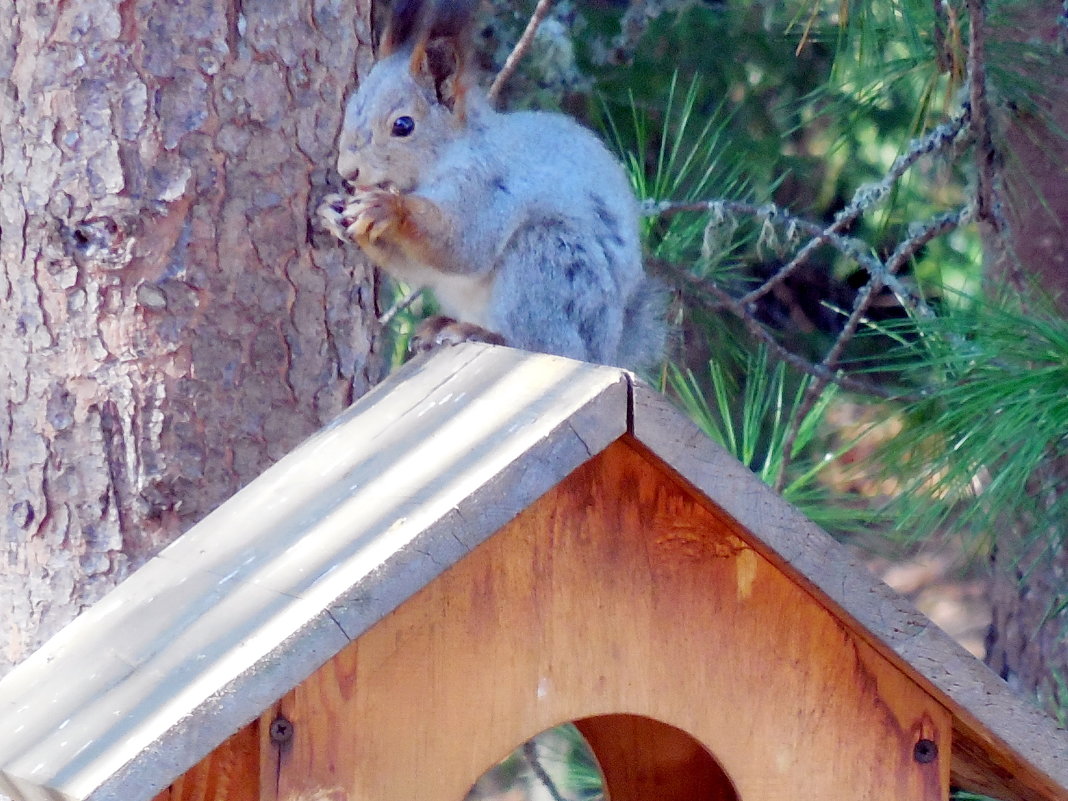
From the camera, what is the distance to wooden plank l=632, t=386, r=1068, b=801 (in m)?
0.93

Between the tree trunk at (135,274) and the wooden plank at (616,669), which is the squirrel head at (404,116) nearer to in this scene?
the tree trunk at (135,274)

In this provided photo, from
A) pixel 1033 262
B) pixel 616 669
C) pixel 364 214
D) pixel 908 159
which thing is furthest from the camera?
pixel 1033 262

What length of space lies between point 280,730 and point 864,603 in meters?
0.41

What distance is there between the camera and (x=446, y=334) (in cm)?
141

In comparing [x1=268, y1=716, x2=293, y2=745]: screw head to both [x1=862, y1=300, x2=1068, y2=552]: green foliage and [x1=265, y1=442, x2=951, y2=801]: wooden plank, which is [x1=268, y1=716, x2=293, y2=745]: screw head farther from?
[x1=862, y1=300, x2=1068, y2=552]: green foliage

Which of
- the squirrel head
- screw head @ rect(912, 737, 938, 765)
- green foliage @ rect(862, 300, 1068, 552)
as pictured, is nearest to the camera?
screw head @ rect(912, 737, 938, 765)

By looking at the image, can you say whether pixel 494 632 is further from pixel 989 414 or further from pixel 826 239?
pixel 826 239

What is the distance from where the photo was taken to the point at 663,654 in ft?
3.44

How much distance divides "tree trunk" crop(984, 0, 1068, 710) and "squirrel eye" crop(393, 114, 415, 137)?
82cm

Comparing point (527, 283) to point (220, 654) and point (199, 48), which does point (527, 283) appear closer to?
point (199, 48)

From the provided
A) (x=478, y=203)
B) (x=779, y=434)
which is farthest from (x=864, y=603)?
(x=779, y=434)

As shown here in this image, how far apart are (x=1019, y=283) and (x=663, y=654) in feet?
3.32

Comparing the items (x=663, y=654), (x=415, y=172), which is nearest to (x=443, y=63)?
(x=415, y=172)

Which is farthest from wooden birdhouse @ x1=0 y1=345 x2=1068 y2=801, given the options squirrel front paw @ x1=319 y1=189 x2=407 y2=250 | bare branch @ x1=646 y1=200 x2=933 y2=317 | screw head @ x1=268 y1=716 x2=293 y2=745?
bare branch @ x1=646 y1=200 x2=933 y2=317
